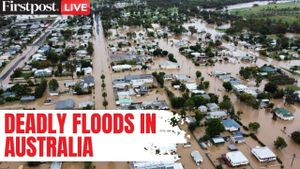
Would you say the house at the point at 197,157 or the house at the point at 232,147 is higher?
the house at the point at 232,147

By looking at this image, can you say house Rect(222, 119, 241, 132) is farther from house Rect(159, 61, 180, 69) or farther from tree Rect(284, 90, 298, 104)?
house Rect(159, 61, 180, 69)

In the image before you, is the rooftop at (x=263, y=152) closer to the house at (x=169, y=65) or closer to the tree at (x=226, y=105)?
the tree at (x=226, y=105)

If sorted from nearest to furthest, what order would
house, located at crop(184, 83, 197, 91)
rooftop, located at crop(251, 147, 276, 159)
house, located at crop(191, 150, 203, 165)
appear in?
house, located at crop(191, 150, 203, 165)
rooftop, located at crop(251, 147, 276, 159)
house, located at crop(184, 83, 197, 91)

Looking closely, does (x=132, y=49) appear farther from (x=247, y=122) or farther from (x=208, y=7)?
(x=208, y=7)

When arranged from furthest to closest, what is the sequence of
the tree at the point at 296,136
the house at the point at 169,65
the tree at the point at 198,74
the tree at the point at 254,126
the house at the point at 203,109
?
the house at the point at 169,65
the tree at the point at 198,74
the house at the point at 203,109
the tree at the point at 254,126
the tree at the point at 296,136

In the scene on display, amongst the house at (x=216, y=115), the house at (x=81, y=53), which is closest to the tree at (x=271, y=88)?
the house at (x=216, y=115)

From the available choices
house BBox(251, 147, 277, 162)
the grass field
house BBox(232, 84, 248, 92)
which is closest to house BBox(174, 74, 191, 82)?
house BBox(232, 84, 248, 92)
